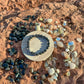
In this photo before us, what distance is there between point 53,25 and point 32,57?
166 cm

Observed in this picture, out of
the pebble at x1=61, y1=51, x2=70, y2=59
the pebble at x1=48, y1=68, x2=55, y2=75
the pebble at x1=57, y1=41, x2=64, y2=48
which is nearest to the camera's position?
the pebble at x1=48, y1=68, x2=55, y2=75

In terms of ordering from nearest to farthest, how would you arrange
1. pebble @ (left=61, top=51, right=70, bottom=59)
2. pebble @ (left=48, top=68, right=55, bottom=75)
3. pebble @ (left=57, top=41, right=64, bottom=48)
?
1. pebble @ (left=48, top=68, right=55, bottom=75)
2. pebble @ (left=61, top=51, right=70, bottom=59)
3. pebble @ (left=57, top=41, right=64, bottom=48)

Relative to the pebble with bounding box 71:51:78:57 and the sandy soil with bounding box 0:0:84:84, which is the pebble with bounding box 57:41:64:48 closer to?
the sandy soil with bounding box 0:0:84:84

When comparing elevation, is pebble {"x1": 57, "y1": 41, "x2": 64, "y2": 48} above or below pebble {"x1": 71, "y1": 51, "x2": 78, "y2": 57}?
above

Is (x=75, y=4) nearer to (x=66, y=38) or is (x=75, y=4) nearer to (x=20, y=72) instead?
(x=66, y=38)

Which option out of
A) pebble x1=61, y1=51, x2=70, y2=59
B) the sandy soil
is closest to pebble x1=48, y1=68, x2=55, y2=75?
the sandy soil

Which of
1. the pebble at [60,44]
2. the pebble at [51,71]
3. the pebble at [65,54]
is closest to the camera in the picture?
the pebble at [51,71]

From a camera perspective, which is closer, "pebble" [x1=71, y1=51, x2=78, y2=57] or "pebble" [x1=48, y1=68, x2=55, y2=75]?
"pebble" [x1=48, y1=68, x2=55, y2=75]

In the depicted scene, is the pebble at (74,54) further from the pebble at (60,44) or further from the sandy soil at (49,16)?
the pebble at (60,44)

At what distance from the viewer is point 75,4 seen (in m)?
5.41

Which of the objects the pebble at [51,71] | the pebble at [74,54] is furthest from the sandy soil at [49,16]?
the pebble at [51,71]

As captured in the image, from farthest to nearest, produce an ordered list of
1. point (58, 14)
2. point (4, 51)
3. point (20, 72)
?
point (58, 14) → point (4, 51) → point (20, 72)

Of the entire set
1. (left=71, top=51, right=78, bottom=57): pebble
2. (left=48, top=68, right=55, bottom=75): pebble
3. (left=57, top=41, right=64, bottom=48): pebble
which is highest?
(left=57, top=41, right=64, bottom=48): pebble

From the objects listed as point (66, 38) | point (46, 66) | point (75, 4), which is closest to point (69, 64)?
point (46, 66)
